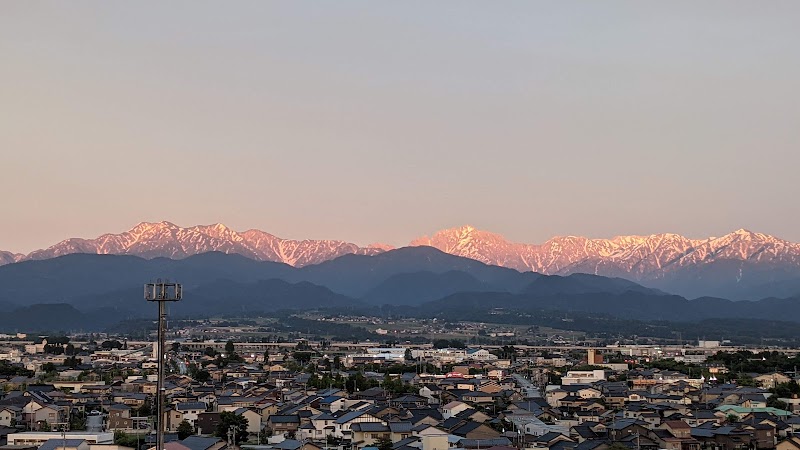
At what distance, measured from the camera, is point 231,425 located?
87.1ft

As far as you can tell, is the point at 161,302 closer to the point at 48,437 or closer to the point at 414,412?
the point at 48,437

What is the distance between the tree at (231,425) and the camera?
1030 inches

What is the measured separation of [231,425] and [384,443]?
438cm

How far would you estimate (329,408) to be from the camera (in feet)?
97.7

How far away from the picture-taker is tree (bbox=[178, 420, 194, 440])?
2557 centimetres

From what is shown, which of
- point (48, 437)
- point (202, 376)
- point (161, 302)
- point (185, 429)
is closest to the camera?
point (161, 302)

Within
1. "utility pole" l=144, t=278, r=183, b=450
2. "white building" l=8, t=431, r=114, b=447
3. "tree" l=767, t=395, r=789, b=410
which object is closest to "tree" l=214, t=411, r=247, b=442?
"white building" l=8, t=431, r=114, b=447

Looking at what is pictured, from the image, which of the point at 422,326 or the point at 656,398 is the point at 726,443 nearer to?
the point at 656,398

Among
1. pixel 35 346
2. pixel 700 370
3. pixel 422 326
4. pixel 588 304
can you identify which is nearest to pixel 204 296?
pixel 588 304

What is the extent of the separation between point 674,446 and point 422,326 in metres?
84.0

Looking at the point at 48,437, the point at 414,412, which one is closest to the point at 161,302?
the point at 48,437

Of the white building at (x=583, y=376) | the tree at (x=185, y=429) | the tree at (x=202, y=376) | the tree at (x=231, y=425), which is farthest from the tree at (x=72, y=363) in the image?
the tree at (x=231, y=425)

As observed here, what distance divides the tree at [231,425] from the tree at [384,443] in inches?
127

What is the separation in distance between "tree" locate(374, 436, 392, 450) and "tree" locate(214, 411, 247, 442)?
10.6 feet
